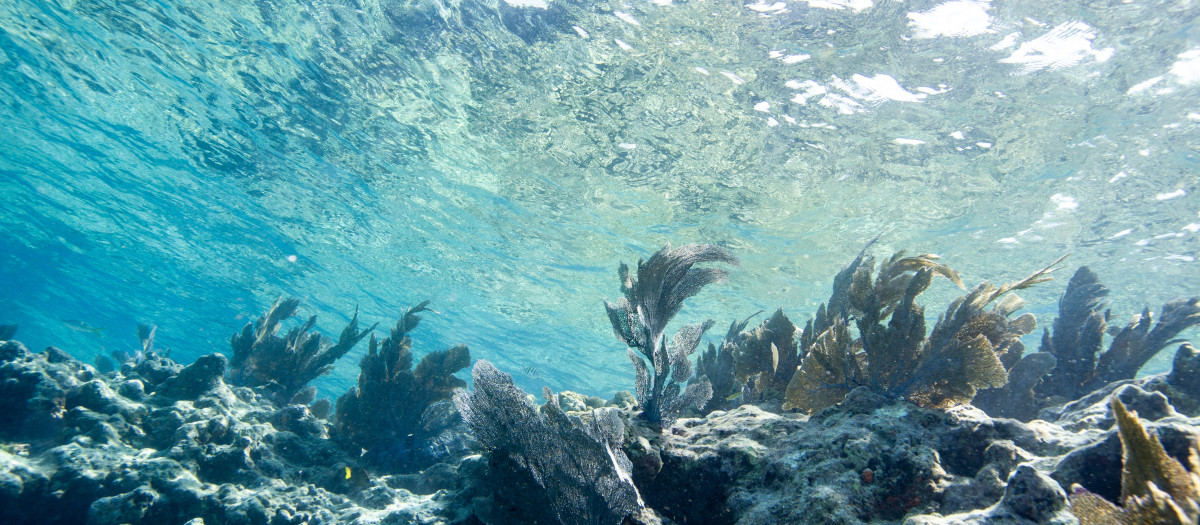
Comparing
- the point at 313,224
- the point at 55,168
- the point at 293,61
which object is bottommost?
the point at 313,224

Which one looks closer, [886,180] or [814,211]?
[886,180]

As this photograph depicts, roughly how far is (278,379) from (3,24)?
460 inches

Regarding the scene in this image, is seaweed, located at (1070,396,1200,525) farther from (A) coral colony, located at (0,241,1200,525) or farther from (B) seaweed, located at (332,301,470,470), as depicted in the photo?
(B) seaweed, located at (332,301,470,470)

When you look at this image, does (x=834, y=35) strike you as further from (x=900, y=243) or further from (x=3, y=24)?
(x=3, y=24)

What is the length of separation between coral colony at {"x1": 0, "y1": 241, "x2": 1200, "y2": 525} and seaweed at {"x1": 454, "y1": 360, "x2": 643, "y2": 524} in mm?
14

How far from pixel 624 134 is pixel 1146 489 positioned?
35.9 ft

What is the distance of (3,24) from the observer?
11.3m

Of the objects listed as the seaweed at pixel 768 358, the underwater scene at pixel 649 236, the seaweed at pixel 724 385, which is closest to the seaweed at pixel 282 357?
the underwater scene at pixel 649 236

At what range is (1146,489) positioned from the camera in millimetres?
1454

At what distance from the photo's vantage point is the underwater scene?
9.88 feet

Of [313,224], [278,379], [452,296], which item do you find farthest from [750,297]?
[313,224]

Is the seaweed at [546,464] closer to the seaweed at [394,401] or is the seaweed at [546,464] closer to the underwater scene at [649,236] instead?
the underwater scene at [649,236]

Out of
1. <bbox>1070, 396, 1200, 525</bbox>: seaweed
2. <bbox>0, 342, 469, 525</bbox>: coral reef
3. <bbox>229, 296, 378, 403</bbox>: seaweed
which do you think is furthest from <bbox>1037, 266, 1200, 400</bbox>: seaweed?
<bbox>229, 296, 378, 403</bbox>: seaweed

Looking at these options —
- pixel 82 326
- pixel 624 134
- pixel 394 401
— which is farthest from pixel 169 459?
pixel 82 326
